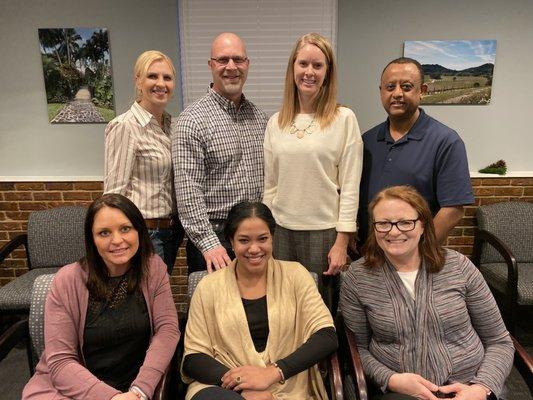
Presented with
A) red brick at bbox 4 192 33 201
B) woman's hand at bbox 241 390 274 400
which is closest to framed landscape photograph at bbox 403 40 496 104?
woman's hand at bbox 241 390 274 400

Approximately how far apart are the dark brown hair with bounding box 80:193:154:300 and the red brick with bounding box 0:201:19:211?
1.88 meters

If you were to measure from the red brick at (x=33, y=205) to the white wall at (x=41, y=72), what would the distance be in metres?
0.22

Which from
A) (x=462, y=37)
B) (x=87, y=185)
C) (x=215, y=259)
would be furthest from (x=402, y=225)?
(x=87, y=185)

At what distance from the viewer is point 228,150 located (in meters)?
1.93

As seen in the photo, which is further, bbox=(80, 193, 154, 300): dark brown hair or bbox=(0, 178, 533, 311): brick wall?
bbox=(0, 178, 533, 311): brick wall

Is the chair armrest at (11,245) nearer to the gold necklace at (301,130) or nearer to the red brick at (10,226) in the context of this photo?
the red brick at (10,226)

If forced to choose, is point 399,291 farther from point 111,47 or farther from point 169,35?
point 111,47

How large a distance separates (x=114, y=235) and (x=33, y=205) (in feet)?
6.39

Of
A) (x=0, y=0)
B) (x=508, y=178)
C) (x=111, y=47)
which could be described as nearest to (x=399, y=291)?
(x=508, y=178)

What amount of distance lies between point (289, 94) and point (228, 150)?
38cm

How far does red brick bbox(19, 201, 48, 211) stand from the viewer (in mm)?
3152

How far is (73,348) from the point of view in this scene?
63.9 inches

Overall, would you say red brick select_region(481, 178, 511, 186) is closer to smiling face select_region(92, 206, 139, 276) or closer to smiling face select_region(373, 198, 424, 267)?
smiling face select_region(373, 198, 424, 267)

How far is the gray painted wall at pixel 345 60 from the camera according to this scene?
2912 millimetres
